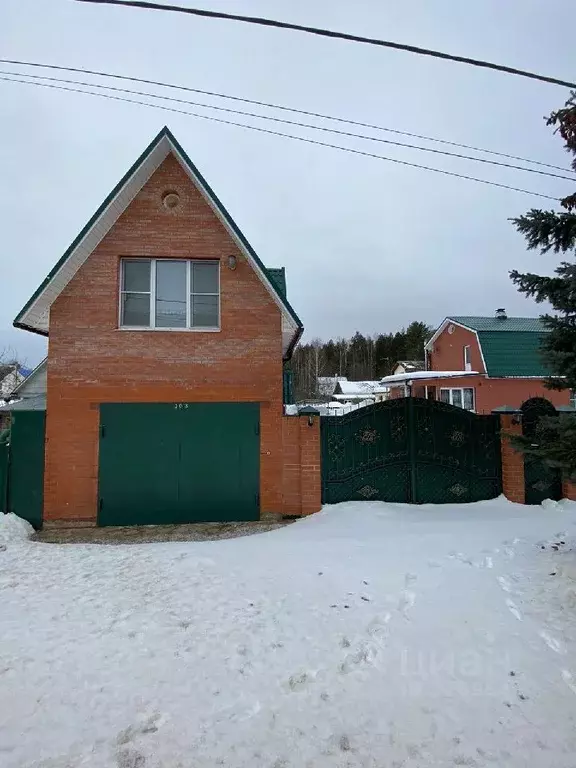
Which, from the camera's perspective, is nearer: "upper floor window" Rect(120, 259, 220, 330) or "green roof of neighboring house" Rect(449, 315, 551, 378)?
"upper floor window" Rect(120, 259, 220, 330)

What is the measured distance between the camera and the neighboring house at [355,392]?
45156mm

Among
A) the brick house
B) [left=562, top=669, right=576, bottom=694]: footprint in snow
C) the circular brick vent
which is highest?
the circular brick vent

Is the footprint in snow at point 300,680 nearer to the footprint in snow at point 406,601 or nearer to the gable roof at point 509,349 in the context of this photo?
the footprint in snow at point 406,601

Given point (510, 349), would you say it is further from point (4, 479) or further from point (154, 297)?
point (4, 479)

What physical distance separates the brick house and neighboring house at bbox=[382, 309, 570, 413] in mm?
12689

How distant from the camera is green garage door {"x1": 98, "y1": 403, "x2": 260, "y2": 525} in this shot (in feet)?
26.7

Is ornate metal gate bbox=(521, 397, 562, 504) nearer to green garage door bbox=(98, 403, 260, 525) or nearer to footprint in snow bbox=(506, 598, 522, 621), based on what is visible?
footprint in snow bbox=(506, 598, 522, 621)

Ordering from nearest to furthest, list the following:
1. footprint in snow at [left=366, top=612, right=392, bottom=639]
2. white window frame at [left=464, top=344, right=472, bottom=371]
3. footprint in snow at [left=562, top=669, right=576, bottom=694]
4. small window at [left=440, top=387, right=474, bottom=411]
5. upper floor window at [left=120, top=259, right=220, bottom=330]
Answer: footprint in snow at [left=562, top=669, right=576, bottom=694] < footprint in snow at [left=366, top=612, right=392, bottom=639] < upper floor window at [left=120, top=259, right=220, bottom=330] < small window at [left=440, top=387, right=474, bottom=411] < white window frame at [left=464, top=344, right=472, bottom=371]

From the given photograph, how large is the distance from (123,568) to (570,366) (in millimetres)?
5714

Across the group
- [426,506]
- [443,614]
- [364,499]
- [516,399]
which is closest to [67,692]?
[443,614]

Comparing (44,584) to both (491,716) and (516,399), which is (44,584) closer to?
(491,716)

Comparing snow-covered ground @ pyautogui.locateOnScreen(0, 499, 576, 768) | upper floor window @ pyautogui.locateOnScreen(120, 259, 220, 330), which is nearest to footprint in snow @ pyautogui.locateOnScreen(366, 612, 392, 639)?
snow-covered ground @ pyautogui.locateOnScreen(0, 499, 576, 768)

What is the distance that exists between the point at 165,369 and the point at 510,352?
20.4 meters

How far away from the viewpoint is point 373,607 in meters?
4.40
